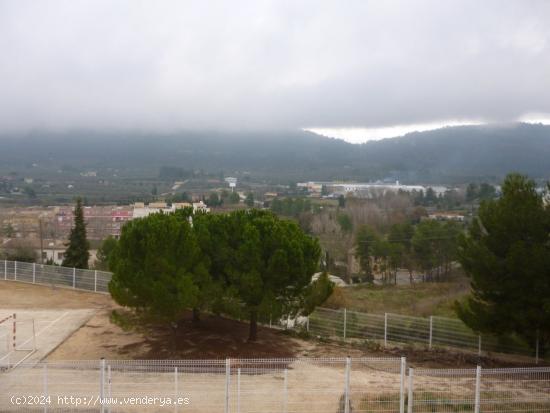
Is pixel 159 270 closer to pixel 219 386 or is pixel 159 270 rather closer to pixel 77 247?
pixel 219 386

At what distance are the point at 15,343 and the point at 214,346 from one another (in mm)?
5610

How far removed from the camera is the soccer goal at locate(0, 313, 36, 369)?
13836mm

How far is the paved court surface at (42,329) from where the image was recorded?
47.8 ft

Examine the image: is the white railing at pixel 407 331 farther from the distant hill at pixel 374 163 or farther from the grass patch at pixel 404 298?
the distant hill at pixel 374 163

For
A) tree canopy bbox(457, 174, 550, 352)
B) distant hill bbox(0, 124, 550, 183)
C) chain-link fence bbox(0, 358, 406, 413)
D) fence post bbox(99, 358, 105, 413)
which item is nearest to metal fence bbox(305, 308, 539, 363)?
tree canopy bbox(457, 174, 550, 352)

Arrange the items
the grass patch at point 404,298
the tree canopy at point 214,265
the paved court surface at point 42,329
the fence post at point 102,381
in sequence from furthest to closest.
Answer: the grass patch at point 404,298 < the paved court surface at point 42,329 < the tree canopy at point 214,265 < the fence post at point 102,381

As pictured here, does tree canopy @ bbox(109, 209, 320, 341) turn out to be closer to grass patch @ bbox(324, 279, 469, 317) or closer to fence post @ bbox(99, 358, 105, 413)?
fence post @ bbox(99, 358, 105, 413)

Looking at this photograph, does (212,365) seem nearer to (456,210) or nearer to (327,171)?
(456,210)

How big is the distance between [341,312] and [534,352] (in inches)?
222

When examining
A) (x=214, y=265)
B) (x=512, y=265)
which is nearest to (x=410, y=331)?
(x=512, y=265)

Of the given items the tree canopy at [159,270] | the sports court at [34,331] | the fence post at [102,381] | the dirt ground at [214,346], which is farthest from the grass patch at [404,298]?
the fence post at [102,381]

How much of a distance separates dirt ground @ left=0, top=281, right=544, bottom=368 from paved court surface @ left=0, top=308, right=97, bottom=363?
0.34 meters

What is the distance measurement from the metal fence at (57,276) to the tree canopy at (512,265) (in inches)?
613

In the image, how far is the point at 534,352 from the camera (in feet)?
46.9
